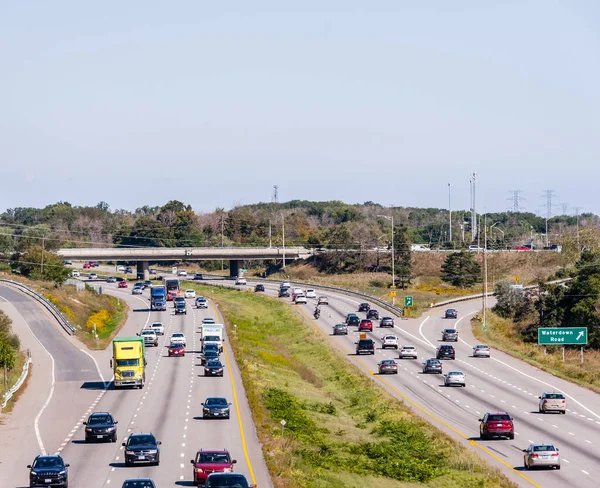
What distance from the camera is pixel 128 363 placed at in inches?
2579

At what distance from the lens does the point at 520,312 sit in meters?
132

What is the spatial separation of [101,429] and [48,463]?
9925 millimetres

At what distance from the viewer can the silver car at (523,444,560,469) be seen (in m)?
42.8

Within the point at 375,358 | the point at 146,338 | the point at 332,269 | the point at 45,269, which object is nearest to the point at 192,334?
the point at 146,338

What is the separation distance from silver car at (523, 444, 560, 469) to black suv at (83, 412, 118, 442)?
61.3 feet

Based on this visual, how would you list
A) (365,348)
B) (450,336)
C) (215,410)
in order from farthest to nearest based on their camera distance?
(450,336), (365,348), (215,410)

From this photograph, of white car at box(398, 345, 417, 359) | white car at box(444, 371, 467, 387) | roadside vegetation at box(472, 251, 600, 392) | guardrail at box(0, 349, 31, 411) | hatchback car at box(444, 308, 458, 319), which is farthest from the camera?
hatchback car at box(444, 308, 458, 319)

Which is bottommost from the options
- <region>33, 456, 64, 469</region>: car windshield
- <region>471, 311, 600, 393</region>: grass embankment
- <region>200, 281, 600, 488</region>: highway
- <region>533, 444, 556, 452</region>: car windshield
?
<region>471, 311, 600, 393</region>: grass embankment

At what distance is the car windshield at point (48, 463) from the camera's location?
35875 mm

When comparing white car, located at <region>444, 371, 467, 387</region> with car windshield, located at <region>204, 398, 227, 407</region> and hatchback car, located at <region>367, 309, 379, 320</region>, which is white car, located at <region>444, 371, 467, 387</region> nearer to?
car windshield, located at <region>204, 398, 227, 407</region>

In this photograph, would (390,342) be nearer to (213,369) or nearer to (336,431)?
(213,369)

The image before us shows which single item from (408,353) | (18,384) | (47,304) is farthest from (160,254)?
(18,384)

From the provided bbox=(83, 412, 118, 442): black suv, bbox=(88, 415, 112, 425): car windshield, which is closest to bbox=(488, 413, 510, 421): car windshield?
bbox=(83, 412, 118, 442): black suv

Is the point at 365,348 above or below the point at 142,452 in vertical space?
below
